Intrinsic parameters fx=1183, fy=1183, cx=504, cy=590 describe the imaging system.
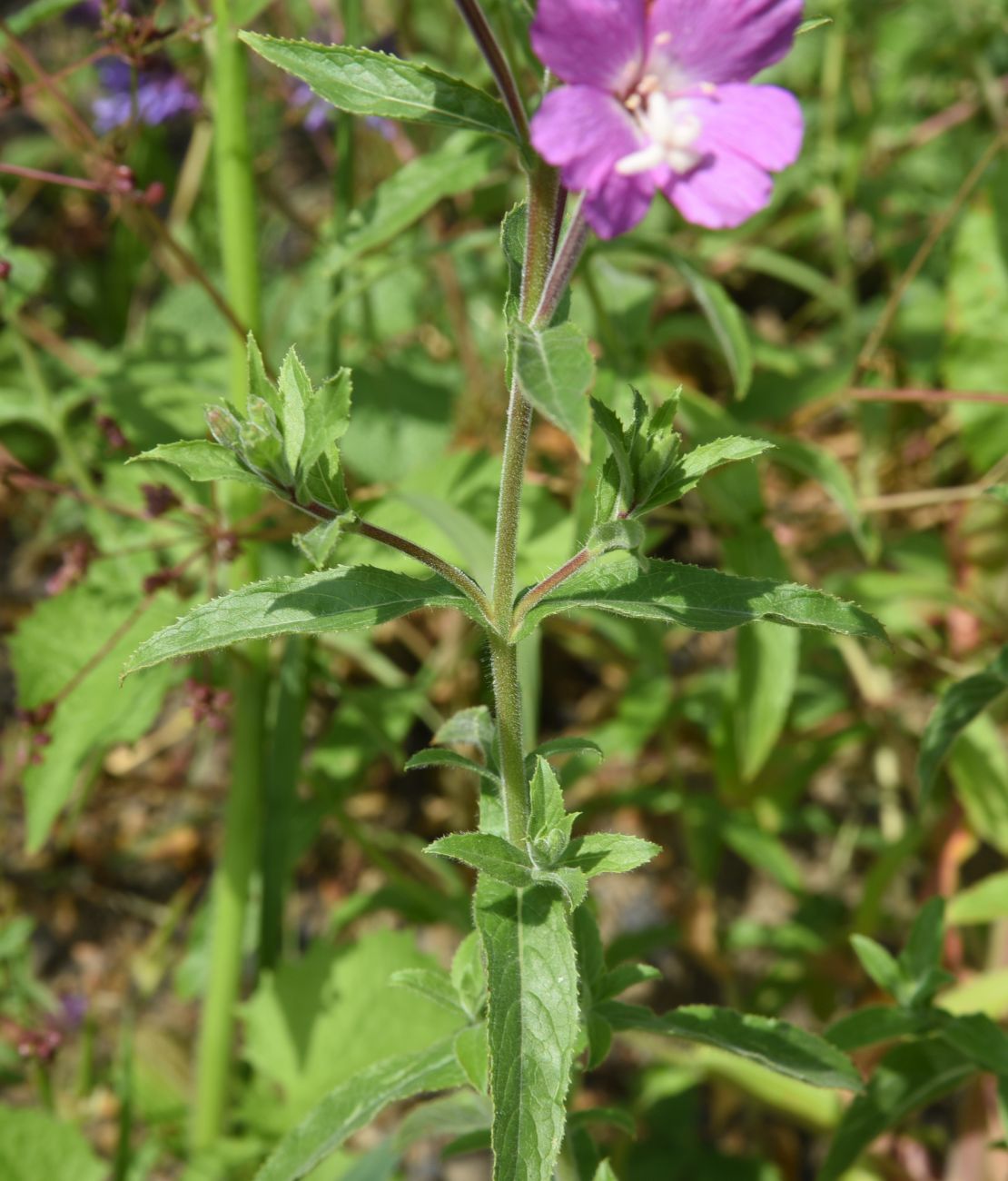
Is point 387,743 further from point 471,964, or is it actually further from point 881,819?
point 881,819

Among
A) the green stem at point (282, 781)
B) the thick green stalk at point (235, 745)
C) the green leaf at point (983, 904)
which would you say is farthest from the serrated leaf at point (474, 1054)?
the green leaf at point (983, 904)

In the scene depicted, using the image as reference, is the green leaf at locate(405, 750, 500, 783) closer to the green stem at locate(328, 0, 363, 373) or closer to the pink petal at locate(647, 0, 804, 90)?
the pink petal at locate(647, 0, 804, 90)

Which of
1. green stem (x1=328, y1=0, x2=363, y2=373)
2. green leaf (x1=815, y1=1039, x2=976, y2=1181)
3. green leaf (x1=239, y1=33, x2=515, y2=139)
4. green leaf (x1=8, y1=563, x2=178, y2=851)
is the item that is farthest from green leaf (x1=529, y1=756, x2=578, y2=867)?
green stem (x1=328, y1=0, x2=363, y2=373)

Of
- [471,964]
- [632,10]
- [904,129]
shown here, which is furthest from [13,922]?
[904,129]

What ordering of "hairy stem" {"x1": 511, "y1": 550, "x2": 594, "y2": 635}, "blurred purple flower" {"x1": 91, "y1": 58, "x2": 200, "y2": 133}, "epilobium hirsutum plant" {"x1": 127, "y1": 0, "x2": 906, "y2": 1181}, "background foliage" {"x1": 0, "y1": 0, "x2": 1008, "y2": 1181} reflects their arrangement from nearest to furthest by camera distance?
"epilobium hirsutum plant" {"x1": 127, "y1": 0, "x2": 906, "y2": 1181} → "hairy stem" {"x1": 511, "y1": 550, "x2": 594, "y2": 635} → "background foliage" {"x1": 0, "y1": 0, "x2": 1008, "y2": 1181} → "blurred purple flower" {"x1": 91, "y1": 58, "x2": 200, "y2": 133}

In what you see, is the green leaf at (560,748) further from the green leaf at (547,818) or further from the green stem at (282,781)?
the green stem at (282,781)

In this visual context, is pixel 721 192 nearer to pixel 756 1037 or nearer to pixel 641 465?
pixel 641 465

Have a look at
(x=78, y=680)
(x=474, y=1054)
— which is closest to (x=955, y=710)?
(x=474, y=1054)
